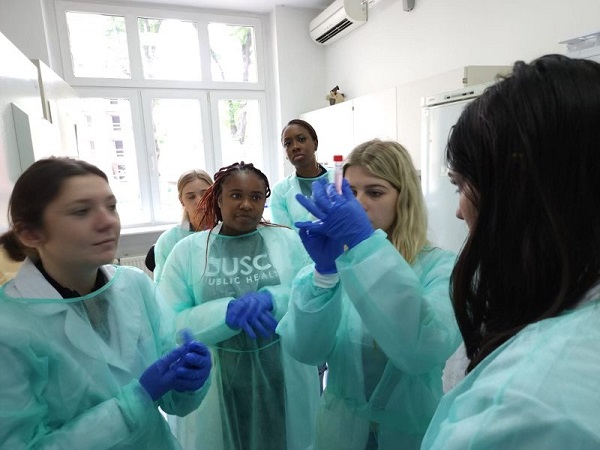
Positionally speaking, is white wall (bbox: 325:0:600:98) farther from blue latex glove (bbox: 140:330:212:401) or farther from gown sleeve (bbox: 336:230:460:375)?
blue latex glove (bbox: 140:330:212:401)

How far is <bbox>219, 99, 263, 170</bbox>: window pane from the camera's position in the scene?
459 centimetres

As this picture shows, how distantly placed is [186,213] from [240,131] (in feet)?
8.64

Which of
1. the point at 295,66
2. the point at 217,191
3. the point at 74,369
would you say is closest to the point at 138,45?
the point at 295,66

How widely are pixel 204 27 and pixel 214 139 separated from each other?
1.24 metres

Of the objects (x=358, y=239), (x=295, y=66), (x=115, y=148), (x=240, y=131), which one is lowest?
(x=358, y=239)

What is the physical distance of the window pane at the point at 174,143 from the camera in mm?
4320

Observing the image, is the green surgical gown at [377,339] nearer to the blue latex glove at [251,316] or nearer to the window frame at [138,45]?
the blue latex glove at [251,316]

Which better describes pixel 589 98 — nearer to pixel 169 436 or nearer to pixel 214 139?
pixel 169 436

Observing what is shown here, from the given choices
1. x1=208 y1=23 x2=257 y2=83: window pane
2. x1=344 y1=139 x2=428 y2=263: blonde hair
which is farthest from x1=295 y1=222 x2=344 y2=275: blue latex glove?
x1=208 y1=23 x2=257 y2=83: window pane

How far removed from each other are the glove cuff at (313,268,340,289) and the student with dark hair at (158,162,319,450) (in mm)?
442

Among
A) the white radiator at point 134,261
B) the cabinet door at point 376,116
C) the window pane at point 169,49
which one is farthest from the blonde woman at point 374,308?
the window pane at point 169,49

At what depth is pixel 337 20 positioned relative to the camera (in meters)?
3.80

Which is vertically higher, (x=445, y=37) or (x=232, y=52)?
(x=232, y=52)

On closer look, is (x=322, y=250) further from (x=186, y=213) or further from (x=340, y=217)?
(x=186, y=213)
